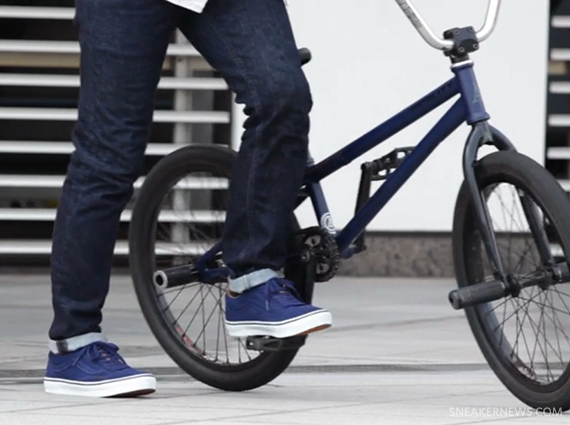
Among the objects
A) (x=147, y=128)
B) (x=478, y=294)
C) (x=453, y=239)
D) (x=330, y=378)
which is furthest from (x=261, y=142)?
(x=330, y=378)

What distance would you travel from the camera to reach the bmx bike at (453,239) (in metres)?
3.99

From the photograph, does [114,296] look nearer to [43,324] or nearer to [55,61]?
[43,324]

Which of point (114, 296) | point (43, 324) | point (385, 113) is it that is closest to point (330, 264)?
point (43, 324)

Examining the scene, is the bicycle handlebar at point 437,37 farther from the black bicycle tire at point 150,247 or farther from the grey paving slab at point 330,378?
the grey paving slab at point 330,378

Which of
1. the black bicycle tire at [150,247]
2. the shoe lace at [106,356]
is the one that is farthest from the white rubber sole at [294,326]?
the shoe lace at [106,356]

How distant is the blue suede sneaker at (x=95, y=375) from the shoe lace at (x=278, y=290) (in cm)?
37

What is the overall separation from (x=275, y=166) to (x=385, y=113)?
4.76m

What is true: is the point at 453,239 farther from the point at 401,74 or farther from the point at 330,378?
the point at 401,74

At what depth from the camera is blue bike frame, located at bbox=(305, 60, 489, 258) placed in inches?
163

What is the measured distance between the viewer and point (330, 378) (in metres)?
4.96

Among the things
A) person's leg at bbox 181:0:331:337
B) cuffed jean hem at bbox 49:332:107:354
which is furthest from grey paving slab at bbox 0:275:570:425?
person's leg at bbox 181:0:331:337

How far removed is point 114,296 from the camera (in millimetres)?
7848

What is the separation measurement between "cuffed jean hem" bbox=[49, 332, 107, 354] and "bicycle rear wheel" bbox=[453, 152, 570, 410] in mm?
987

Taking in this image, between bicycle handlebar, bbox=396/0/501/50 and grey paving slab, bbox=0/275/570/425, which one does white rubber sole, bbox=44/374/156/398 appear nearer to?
grey paving slab, bbox=0/275/570/425
